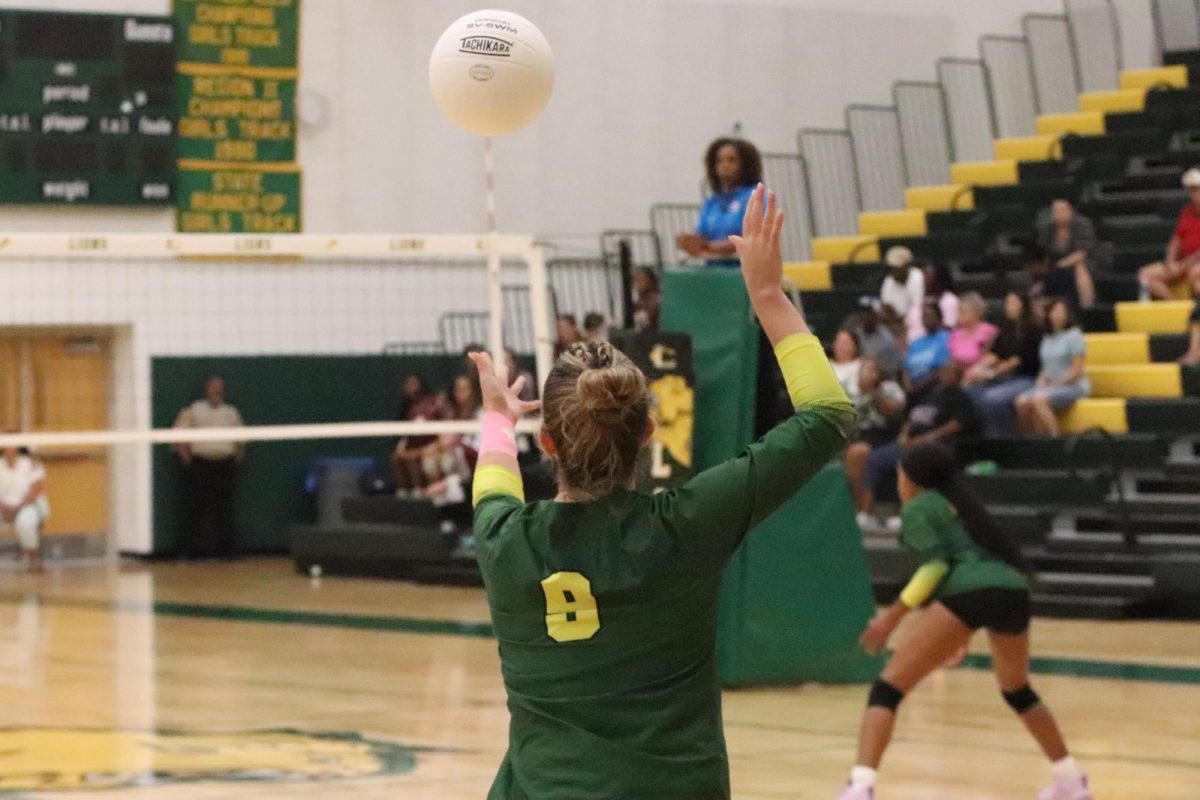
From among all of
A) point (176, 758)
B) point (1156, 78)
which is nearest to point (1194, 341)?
point (1156, 78)

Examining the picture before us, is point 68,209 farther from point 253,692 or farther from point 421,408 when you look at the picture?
point 253,692

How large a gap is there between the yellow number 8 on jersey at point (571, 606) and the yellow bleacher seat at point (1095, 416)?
12.0 meters

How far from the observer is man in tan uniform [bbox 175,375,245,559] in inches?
744

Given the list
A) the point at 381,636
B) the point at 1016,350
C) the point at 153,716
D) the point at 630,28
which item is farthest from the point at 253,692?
the point at 630,28

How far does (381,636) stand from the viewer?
12.5 metres

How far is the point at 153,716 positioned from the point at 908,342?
8.97 metres

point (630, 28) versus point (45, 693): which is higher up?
point (630, 28)

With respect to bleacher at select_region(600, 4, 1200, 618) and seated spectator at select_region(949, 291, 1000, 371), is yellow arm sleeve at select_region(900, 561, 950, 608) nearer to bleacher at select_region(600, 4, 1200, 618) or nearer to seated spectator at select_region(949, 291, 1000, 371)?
bleacher at select_region(600, 4, 1200, 618)

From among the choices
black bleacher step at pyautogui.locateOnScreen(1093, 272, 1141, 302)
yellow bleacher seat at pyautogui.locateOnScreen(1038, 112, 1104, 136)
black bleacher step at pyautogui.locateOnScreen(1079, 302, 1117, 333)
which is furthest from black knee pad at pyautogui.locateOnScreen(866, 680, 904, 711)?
yellow bleacher seat at pyautogui.locateOnScreen(1038, 112, 1104, 136)

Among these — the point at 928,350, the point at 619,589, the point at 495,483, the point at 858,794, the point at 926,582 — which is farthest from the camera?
the point at 928,350

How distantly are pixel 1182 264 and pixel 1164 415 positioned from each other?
186cm

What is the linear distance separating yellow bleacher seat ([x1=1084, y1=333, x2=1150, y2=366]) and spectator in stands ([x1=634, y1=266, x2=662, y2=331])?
3653 millimetres

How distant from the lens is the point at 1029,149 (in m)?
19.8

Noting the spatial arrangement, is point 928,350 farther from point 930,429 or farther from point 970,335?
point 930,429
